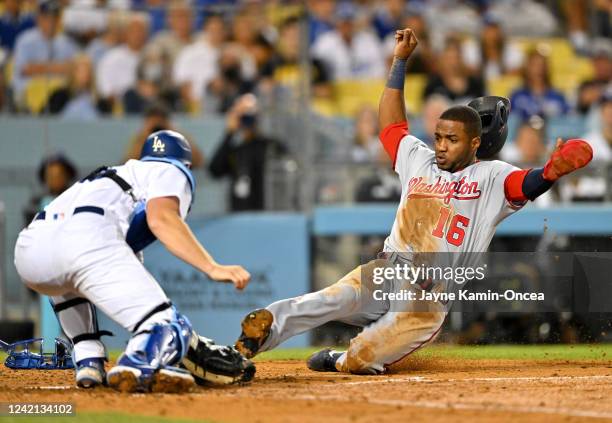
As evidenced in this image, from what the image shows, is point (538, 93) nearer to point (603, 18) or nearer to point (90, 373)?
point (603, 18)

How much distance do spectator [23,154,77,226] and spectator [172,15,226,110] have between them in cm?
159

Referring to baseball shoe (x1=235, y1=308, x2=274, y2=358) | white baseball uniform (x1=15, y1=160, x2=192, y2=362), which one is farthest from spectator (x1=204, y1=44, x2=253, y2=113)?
white baseball uniform (x1=15, y1=160, x2=192, y2=362)

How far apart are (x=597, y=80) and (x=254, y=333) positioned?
358 inches

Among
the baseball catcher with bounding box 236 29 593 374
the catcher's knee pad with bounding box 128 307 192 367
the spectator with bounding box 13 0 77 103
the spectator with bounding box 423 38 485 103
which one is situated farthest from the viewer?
the spectator with bounding box 423 38 485 103

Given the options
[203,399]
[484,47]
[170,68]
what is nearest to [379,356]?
[203,399]

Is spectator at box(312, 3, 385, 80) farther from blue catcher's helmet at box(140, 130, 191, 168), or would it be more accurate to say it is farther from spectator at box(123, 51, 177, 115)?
blue catcher's helmet at box(140, 130, 191, 168)

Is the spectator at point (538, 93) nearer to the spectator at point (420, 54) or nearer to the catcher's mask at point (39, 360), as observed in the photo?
the spectator at point (420, 54)

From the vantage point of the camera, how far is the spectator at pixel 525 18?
52.6 ft

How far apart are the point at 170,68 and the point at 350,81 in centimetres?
293

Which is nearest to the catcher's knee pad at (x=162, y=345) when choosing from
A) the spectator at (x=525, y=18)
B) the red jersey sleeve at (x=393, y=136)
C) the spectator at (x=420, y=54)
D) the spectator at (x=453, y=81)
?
the red jersey sleeve at (x=393, y=136)

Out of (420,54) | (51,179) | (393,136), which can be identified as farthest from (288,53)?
(393,136)

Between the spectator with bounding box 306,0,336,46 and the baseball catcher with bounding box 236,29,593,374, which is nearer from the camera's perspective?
the baseball catcher with bounding box 236,29,593,374

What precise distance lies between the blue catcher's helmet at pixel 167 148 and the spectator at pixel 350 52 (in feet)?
27.3

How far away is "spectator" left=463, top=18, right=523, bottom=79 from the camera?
48.6 ft
